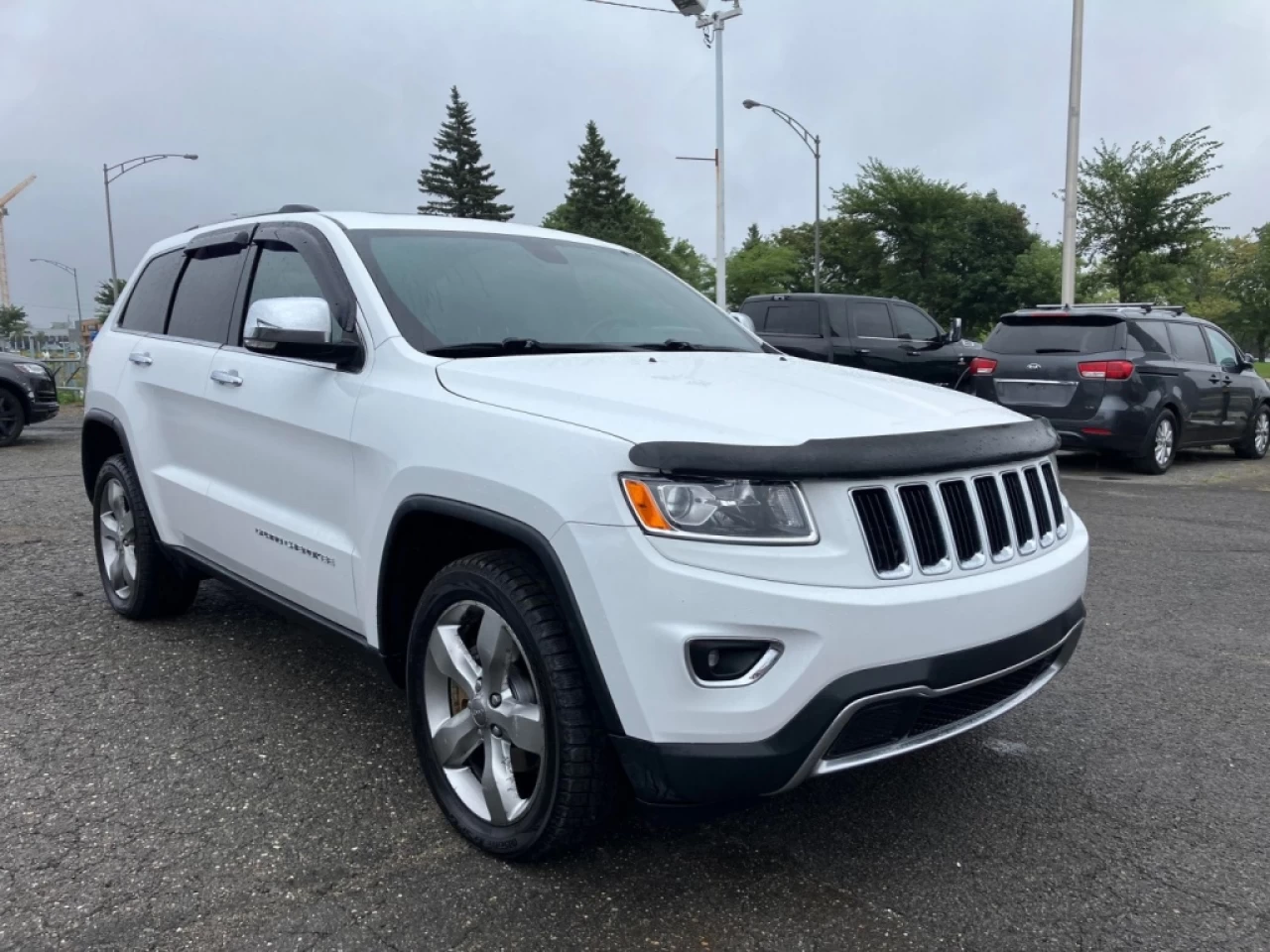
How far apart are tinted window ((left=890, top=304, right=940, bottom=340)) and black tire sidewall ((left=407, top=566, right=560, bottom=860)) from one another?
43.1 ft

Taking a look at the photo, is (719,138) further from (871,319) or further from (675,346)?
(675,346)

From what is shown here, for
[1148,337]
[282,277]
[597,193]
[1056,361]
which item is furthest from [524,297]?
[597,193]

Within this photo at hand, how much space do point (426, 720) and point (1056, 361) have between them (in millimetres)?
8815

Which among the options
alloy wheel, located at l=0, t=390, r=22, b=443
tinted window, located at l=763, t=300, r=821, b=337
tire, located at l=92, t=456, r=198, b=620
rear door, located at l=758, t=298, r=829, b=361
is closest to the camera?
tire, located at l=92, t=456, r=198, b=620

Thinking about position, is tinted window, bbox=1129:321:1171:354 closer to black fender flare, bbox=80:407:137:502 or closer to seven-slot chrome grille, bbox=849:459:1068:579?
seven-slot chrome grille, bbox=849:459:1068:579

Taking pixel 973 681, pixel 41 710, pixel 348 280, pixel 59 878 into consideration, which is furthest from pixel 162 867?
pixel 973 681

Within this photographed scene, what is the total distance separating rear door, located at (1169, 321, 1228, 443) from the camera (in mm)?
10891

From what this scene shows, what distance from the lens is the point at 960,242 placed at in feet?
158

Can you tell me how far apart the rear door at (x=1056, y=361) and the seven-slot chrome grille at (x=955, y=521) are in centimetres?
773

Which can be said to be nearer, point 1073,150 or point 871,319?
point 871,319

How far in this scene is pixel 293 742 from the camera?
347 cm

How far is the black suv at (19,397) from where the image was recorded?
12648 millimetres

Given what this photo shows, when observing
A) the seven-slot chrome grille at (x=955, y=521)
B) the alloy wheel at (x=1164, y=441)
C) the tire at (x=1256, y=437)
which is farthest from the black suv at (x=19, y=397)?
the tire at (x=1256, y=437)

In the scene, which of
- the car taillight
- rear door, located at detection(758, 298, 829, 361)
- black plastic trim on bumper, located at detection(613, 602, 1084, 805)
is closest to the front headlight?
black plastic trim on bumper, located at detection(613, 602, 1084, 805)
